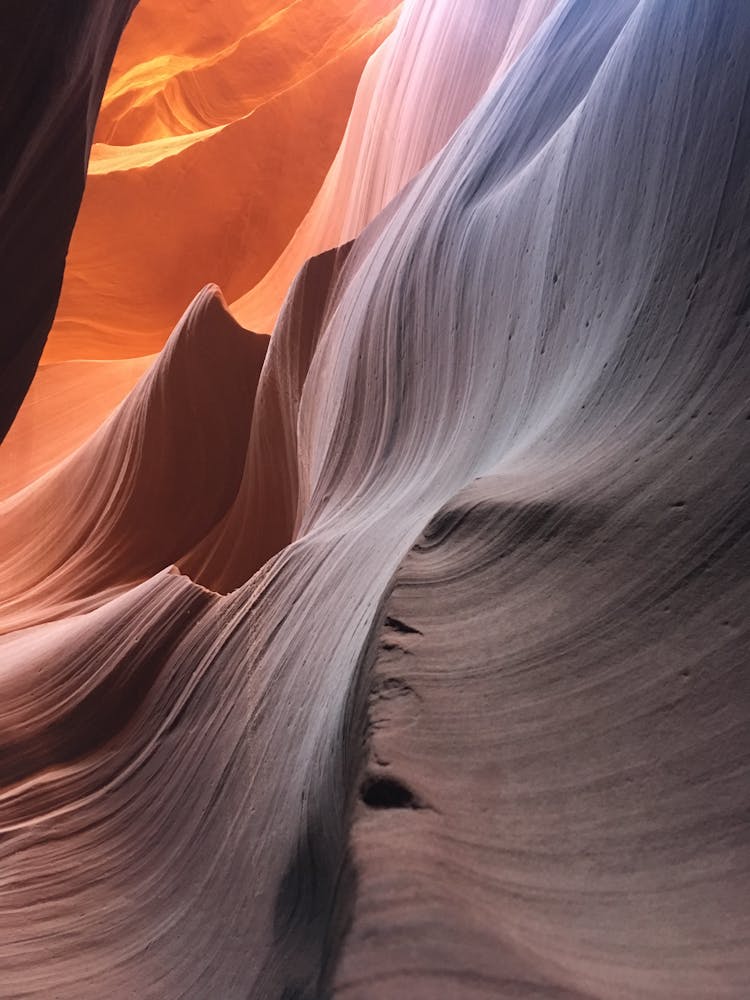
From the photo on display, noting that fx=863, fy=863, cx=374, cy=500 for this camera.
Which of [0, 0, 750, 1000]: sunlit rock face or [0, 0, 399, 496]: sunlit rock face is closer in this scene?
[0, 0, 750, 1000]: sunlit rock face

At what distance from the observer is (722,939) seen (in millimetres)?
566

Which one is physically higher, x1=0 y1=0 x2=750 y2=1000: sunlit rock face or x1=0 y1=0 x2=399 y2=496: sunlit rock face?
x1=0 y1=0 x2=399 y2=496: sunlit rock face

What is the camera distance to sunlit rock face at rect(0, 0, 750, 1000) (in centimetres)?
61

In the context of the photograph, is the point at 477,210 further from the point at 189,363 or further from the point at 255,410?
the point at 189,363

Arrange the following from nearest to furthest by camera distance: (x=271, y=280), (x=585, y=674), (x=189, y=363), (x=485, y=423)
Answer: (x=585, y=674)
(x=485, y=423)
(x=189, y=363)
(x=271, y=280)

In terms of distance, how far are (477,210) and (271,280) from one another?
6.80 feet

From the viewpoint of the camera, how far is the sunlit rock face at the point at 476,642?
2.00 feet

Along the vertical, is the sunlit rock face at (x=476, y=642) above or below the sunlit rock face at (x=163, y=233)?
below

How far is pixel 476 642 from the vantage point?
781 millimetres

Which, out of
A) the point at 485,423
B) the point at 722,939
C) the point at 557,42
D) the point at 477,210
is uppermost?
the point at 557,42

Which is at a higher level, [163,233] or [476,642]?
[163,233]

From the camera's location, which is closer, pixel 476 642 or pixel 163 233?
pixel 476 642

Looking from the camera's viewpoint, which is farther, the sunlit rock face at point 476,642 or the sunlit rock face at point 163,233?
the sunlit rock face at point 163,233

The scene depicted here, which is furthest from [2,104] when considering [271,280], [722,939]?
[271,280]
